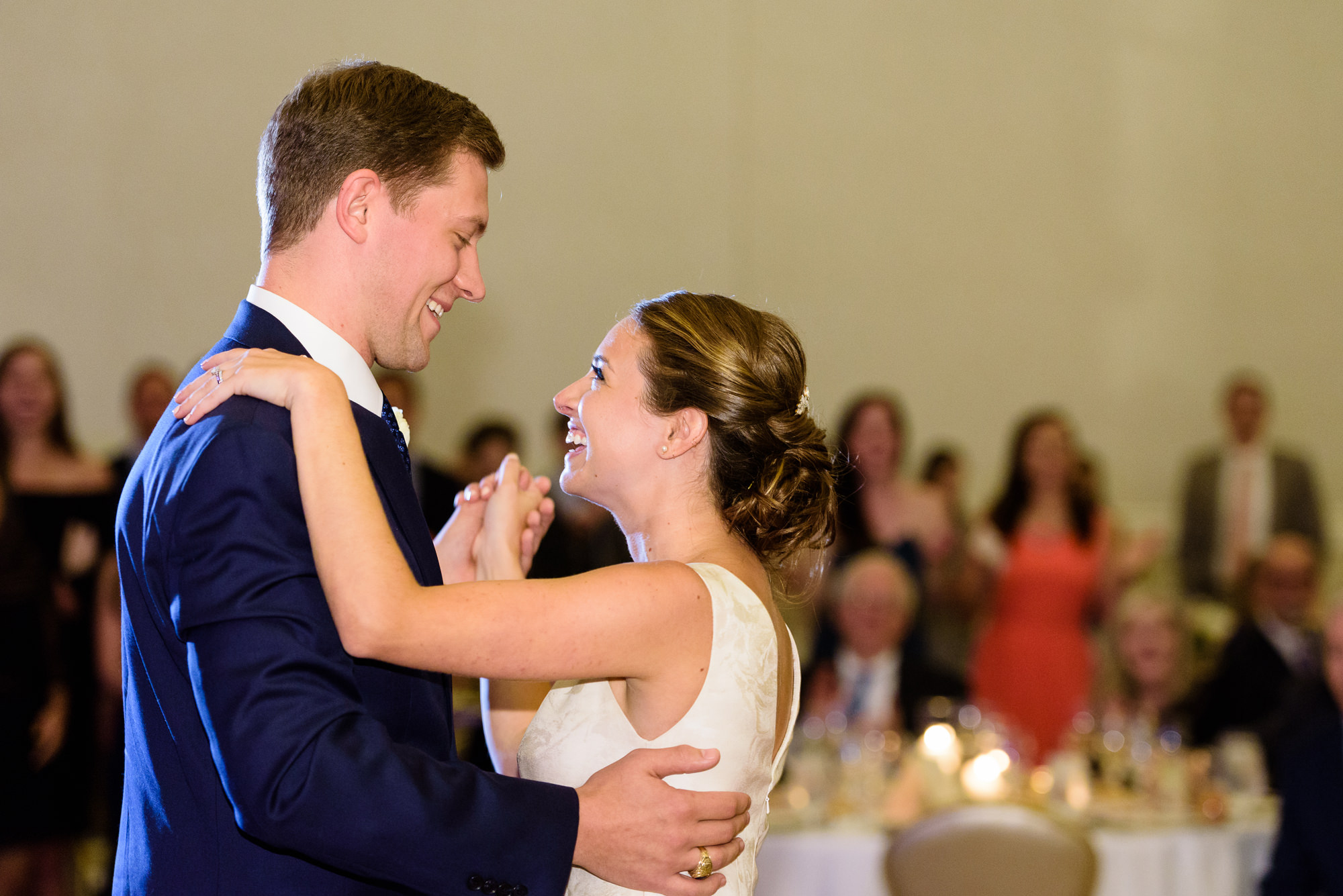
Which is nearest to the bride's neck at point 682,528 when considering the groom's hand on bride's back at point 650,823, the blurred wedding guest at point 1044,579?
the groom's hand on bride's back at point 650,823

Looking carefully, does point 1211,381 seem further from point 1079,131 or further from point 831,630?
point 831,630

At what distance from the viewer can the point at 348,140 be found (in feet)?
4.90

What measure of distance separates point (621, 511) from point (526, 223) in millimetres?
5017

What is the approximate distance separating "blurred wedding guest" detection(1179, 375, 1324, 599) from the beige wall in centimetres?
57

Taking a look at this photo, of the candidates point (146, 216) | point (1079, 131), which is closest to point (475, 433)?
point (146, 216)

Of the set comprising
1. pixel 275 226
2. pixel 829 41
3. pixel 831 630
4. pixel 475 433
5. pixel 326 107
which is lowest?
pixel 831 630

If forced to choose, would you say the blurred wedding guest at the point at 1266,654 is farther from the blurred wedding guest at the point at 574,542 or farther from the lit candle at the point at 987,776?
the blurred wedding guest at the point at 574,542

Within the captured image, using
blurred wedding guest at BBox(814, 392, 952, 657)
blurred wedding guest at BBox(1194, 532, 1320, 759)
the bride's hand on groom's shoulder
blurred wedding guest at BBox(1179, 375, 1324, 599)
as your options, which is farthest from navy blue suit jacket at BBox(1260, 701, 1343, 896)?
blurred wedding guest at BBox(1179, 375, 1324, 599)

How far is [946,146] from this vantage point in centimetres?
708

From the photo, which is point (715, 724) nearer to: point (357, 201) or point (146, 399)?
Answer: point (357, 201)

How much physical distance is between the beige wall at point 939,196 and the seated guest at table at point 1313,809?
3694mm

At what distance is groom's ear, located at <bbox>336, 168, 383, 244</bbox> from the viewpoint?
1.49 metres

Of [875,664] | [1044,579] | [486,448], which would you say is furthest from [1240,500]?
[486,448]

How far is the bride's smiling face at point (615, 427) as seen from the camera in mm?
1765
